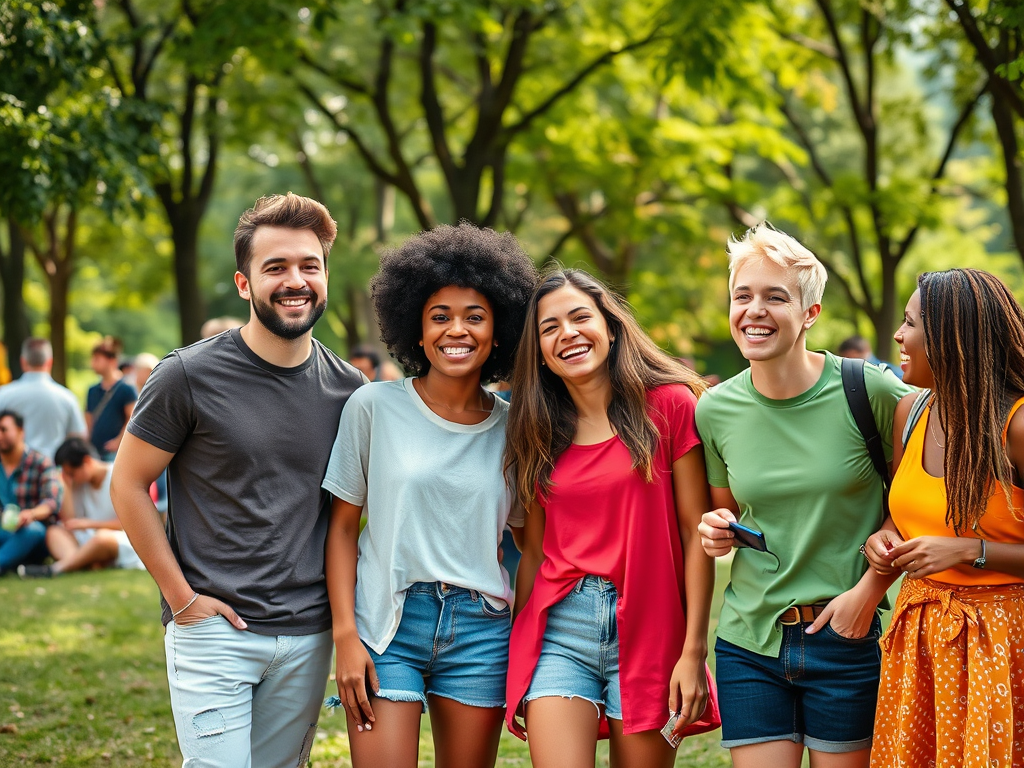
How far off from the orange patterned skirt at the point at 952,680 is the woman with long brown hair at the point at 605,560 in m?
0.70

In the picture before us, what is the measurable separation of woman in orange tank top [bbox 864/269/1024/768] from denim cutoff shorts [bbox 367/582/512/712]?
140 cm

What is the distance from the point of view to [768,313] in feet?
11.7

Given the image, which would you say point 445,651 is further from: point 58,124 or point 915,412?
point 58,124

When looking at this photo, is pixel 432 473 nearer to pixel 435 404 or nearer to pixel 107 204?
pixel 435 404

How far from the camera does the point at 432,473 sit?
12.5ft

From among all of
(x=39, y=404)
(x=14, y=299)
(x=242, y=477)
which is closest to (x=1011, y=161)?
(x=242, y=477)

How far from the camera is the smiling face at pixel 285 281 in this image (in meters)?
3.83

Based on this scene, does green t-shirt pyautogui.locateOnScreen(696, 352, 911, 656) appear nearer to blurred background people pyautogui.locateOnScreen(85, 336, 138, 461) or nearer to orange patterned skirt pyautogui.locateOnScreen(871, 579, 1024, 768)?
orange patterned skirt pyautogui.locateOnScreen(871, 579, 1024, 768)

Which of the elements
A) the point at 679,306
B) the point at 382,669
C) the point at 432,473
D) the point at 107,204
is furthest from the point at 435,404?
the point at 679,306

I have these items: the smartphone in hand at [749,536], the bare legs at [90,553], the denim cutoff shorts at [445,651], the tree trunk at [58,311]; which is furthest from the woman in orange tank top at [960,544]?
the tree trunk at [58,311]

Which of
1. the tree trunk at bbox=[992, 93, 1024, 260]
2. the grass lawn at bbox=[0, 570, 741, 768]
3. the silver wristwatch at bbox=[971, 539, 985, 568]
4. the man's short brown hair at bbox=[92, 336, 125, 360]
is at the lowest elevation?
the grass lawn at bbox=[0, 570, 741, 768]

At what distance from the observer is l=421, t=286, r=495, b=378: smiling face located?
13.0ft

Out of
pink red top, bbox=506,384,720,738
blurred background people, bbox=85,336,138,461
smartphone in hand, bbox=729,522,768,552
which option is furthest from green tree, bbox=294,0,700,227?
smartphone in hand, bbox=729,522,768,552

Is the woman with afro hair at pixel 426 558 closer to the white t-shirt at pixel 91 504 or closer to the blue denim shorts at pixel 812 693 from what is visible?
the blue denim shorts at pixel 812 693
